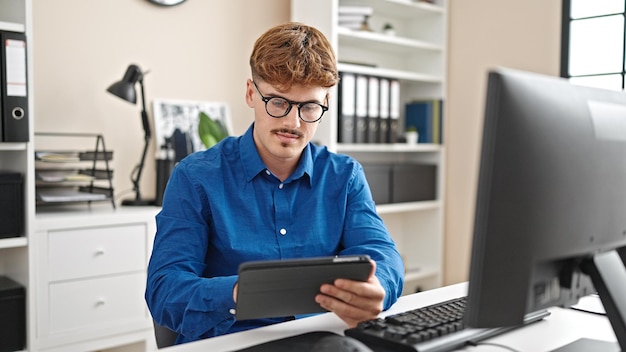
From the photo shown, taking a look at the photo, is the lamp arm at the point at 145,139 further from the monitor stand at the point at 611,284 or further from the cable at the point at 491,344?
the monitor stand at the point at 611,284

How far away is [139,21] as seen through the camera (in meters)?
2.83

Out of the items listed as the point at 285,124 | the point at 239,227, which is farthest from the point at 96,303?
the point at 285,124

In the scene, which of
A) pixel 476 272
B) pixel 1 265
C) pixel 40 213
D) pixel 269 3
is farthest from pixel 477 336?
pixel 269 3

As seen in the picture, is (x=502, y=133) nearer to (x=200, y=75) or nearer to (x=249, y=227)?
(x=249, y=227)

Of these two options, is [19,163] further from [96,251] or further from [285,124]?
[285,124]

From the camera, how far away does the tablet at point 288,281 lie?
1094mm

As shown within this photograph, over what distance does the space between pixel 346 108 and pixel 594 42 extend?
1.35 m

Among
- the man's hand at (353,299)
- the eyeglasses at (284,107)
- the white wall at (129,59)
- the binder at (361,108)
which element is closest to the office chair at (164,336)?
the man's hand at (353,299)

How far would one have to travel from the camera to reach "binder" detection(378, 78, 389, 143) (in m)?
3.47

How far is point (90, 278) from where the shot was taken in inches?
93.3

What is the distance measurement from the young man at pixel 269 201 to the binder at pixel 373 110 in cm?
178

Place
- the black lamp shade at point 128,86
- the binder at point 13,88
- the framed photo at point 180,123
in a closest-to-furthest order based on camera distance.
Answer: the binder at point 13,88
the black lamp shade at point 128,86
the framed photo at point 180,123

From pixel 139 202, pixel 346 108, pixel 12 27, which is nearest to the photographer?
pixel 12 27

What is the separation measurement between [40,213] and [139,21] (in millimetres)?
953
